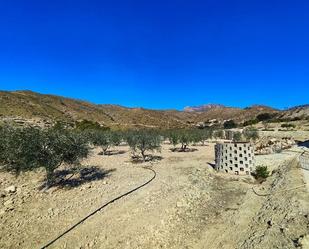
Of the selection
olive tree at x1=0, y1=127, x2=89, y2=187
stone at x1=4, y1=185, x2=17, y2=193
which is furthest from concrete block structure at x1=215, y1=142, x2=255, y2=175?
stone at x1=4, y1=185, x2=17, y2=193

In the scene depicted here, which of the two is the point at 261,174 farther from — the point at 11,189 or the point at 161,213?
the point at 11,189

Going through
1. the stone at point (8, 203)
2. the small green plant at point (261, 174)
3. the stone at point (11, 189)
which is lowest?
the stone at point (8, 203)

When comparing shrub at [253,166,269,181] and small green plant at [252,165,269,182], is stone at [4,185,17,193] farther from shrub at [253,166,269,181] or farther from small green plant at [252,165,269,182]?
shrub at [253,166,269,181]

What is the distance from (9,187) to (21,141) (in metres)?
3.77

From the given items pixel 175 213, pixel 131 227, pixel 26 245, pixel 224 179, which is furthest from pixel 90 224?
Answer: pixel 224 179

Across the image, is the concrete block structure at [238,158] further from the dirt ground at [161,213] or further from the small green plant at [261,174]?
the dirt ground at [161,213]

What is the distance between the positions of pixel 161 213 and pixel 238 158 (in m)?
12.8

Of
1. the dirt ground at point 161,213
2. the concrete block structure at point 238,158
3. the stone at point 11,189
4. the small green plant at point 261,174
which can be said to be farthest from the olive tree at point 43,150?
the small green plant at point 261,174

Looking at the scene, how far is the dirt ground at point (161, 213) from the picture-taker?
12.5m

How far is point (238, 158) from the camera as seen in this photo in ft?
85.4

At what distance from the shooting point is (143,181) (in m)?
23.4

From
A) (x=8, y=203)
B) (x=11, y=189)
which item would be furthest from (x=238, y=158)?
(x=11, y=189)

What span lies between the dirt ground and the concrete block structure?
72.5 inches

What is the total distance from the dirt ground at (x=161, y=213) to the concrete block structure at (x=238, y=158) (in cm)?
184
